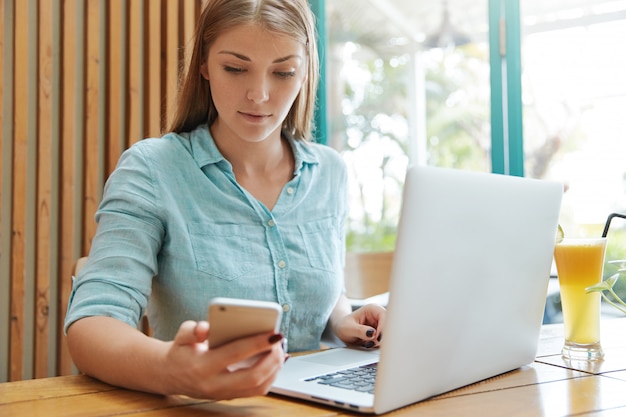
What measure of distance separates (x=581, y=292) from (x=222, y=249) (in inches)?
26.3

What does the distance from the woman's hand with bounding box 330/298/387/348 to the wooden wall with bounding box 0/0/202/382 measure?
156 cm

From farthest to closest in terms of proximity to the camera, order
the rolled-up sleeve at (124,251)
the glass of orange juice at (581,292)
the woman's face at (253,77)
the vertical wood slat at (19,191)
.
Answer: the vertical wood slat at (19,191) → the woman's face at (253,77) → the glass of orange juice at (581,292) → the rolled-up sleeve at (124,251)

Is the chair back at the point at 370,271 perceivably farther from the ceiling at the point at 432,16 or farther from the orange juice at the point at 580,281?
the orange juice at the point at 580,281

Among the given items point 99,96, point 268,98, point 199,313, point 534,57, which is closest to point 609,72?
point 534,57

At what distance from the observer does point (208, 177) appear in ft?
4.45

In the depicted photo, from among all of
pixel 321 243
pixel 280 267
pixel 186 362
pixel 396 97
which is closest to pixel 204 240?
pixel 280 267

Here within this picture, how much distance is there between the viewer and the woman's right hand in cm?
70

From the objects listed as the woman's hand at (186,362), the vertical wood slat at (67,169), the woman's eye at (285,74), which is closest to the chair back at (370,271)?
the woman's eye at (285,74)

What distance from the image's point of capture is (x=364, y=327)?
122cm

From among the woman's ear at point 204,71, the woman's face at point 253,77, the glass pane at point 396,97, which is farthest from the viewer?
the glass pane at point 396,97

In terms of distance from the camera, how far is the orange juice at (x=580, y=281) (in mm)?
1121

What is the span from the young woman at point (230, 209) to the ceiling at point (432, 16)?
4.54 feet

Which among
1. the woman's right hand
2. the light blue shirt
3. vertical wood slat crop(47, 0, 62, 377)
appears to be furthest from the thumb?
vertical wood slat crop(47, 0, 62, 377)

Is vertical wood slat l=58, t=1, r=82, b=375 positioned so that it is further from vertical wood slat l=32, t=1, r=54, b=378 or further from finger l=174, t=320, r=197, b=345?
finger l=174, t=320, r=197, b=345
